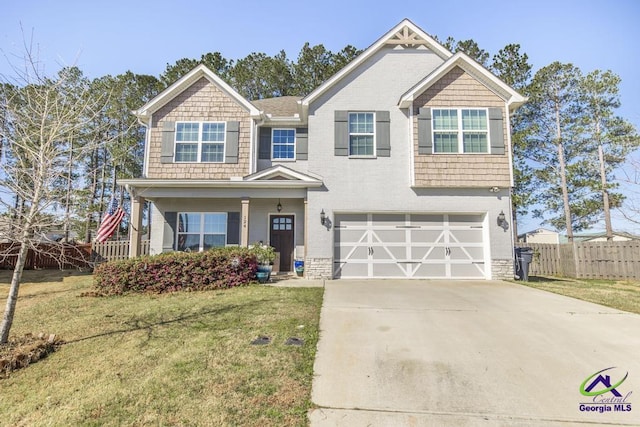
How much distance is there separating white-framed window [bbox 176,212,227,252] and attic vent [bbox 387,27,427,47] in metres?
8.93

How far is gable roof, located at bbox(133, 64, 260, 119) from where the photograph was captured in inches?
471

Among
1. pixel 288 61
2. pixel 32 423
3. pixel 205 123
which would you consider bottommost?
pixel 32 423

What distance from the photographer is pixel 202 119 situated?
12.2 metres

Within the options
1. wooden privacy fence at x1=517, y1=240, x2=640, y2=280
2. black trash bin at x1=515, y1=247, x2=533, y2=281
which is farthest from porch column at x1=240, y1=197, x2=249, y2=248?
wooden privacy fence at x1=517, y1=240, x2=640, y2=280

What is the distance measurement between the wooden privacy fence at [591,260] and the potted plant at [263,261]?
9.96 meters

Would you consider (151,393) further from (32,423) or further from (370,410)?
(370,410)

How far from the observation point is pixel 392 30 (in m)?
11.6

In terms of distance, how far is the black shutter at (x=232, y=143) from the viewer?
12.0 m

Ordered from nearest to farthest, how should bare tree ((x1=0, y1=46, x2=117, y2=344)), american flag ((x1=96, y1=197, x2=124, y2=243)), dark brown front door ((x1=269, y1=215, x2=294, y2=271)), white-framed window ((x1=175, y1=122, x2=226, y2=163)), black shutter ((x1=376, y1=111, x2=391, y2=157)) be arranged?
1. bare tree ((x1=0, y1=46, x2=117, y2=344))
2. black shutter ((x1=376, y1=111, x2=391, y2=157))
3. american flag ((x1=96, y1=197, x2=124, y2=243))
4. white-framed window ((x1=175, y1=122, x2=226, y2=163))
5. dark brown front door ((x1=269, y1=215, x2=294, y2=271))

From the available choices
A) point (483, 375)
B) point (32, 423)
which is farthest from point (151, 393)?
point (483, 375)

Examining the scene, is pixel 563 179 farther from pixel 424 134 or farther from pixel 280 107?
pixel 280 107

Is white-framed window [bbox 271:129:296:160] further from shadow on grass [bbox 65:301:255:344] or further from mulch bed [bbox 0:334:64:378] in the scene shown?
mulch bed [bbox 0:334:64:378]

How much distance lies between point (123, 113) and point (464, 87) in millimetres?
21461

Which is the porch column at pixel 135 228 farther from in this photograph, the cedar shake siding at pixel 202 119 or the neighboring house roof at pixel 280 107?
the neighboring house roof at pixel 280 107
